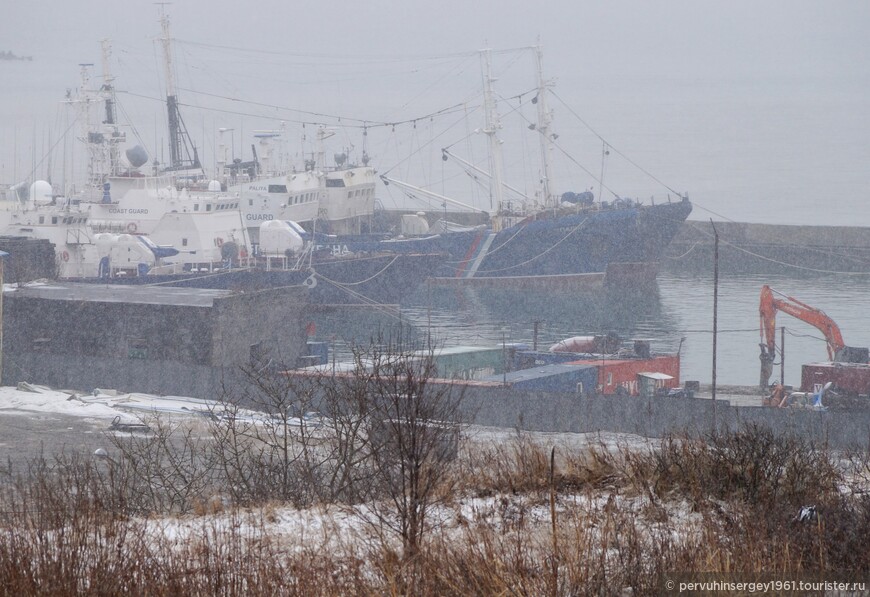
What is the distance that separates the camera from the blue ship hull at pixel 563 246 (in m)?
32.7

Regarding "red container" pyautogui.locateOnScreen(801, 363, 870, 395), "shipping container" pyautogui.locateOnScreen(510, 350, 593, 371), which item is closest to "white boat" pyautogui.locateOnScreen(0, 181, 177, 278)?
"shipping container" pyautogui.locateOnScreen(510, 350, 593, 371)

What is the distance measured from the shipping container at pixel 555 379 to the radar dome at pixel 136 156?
1719cm

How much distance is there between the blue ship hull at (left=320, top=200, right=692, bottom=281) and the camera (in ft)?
107

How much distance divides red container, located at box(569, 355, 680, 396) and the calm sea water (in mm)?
3433

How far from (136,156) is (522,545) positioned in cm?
2664

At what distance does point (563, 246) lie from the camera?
108 ft

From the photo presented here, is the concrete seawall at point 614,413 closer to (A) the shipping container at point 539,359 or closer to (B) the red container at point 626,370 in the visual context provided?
(B) the red container at point 626,370

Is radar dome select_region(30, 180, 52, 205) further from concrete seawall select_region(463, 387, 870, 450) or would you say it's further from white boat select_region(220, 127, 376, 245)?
Answer: concrete seawall select_region(463, 387, 870, 450)

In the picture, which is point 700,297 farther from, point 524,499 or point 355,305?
point 524,499

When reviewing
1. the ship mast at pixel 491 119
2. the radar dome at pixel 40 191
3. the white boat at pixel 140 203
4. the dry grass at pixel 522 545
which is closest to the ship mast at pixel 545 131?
the ship mast at pixel 491 119

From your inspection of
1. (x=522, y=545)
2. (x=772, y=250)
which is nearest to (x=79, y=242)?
(x=522, y=545)

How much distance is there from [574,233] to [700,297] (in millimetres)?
5009

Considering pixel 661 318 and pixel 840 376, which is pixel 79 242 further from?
pixel 840 376

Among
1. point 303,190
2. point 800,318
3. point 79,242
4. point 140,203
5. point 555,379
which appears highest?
point 303,190
